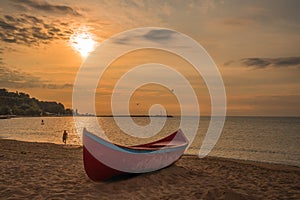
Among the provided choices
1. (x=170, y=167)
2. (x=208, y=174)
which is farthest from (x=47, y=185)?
(x=208, y=174)

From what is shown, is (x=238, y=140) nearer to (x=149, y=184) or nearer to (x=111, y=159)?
(x=149, y=184)

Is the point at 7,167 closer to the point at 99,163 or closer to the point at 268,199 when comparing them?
the point at 99,163

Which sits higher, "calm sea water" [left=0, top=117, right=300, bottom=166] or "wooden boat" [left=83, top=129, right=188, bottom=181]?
"wooden boat" [left=83, top=129, right=188, bottom=181]

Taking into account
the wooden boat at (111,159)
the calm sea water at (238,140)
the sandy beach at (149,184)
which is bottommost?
the calm sea water at (238,140)

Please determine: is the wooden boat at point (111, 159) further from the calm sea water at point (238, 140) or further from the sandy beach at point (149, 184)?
the calm sea water at point (238, 140)

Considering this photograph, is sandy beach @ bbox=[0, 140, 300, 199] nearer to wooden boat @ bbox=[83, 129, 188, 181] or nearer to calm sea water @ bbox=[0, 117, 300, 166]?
wooden boat @ bbox=[83, 129, 188, 181]

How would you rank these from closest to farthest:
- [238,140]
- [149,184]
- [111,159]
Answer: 1. [111,159]
2. [149,184]
3. [238,140]

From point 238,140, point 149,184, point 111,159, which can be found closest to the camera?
point 111,159

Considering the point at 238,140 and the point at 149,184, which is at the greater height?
the point at 149,184

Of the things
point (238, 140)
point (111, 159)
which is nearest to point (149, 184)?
point (111, 159)

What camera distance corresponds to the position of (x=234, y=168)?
1284 cm

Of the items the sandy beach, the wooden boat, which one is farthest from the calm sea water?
the wooden boat

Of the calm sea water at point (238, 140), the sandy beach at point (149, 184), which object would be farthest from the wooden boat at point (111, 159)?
the calm sea water at point (238, 140)

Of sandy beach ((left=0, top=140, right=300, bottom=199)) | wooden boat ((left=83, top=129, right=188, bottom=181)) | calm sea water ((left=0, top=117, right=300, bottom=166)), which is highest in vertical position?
wooden boat ((left=83, top=129, right=188, bottom=181))
